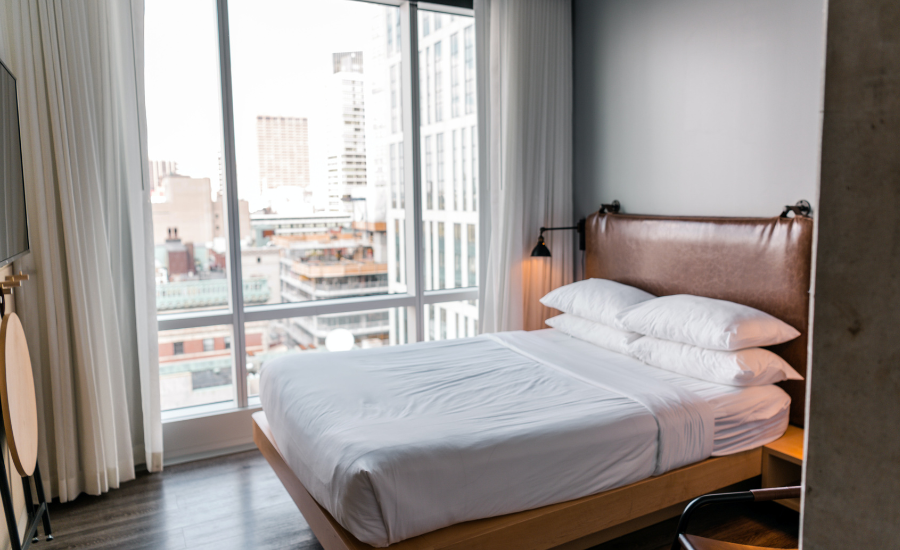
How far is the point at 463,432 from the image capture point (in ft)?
6.46

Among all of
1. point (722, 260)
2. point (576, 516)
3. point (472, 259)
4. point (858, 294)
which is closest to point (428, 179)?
point (472, 259)

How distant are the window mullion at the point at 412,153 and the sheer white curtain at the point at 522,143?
42 centimetres

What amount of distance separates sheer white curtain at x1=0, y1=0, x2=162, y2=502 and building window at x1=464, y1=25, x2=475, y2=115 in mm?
2030

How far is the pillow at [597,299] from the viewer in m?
3.19

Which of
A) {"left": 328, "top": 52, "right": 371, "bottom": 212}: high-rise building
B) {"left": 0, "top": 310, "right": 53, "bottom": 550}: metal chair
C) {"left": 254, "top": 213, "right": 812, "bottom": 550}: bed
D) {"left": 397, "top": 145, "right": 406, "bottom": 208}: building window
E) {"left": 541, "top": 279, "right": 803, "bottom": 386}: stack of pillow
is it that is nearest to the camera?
{"left": 254, "top": 213, "right": 812, "bottom": 550}: bed

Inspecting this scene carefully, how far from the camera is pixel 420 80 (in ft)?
12.9

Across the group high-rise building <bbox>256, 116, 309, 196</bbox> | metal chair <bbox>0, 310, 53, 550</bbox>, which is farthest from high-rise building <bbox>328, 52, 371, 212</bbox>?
metal chair <bbox>0, 310, 53, 550</bbox>

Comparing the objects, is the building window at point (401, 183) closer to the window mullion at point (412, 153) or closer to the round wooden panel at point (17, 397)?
the window mullion at point (412, 153)

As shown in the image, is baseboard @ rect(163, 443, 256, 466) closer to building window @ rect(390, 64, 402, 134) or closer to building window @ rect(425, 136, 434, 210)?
building window @ rect(425, 136, 434, 210)

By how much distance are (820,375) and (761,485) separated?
2.31m

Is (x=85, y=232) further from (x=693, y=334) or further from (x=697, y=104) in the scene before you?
(x=697, y=104)

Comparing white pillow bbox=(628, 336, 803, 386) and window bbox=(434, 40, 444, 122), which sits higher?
window bbox=(434, 40, 444, 122)

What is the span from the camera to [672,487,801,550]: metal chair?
1704 mm

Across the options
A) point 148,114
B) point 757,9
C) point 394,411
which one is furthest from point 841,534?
point 148,114
